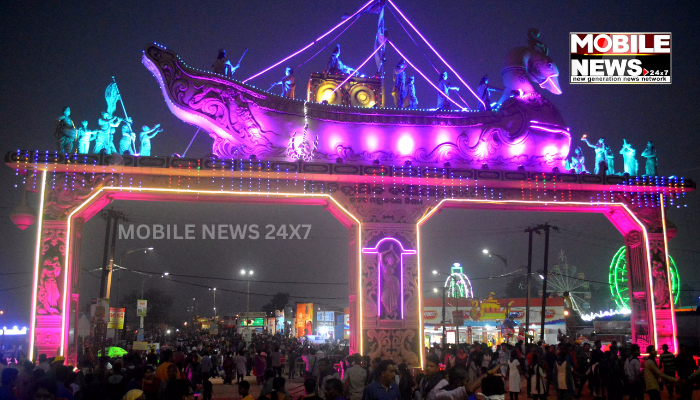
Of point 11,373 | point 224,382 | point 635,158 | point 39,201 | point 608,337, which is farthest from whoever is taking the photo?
point 608,337

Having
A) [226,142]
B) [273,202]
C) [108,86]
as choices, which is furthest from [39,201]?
[273,202]

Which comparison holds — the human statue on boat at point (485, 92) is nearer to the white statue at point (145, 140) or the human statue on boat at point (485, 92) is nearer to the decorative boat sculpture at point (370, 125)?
the decorative boat sculpture at point (370, 125)

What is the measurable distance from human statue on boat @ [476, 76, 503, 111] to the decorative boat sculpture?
0.55m

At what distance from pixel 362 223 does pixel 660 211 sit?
10.4m

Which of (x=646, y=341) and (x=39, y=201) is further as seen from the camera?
(x=646, y=341)

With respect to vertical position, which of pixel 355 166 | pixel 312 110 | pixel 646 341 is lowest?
pixel 646 341

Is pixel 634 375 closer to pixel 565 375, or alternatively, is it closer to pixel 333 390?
pixel 565 375

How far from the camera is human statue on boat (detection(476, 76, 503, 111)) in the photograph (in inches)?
766

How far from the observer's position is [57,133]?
16.0 m

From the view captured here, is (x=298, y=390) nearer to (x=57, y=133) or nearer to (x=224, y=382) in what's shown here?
(x=224, y=382)

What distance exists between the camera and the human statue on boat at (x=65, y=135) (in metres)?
16.0

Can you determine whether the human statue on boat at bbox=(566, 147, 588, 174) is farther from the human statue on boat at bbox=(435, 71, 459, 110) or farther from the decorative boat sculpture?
the human statue on boat at bbox=(435, 71, 459, 110)

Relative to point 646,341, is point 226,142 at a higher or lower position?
higher

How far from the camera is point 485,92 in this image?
64.4 ft
